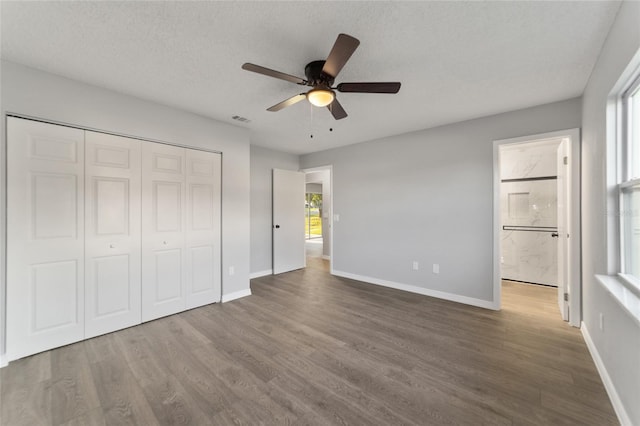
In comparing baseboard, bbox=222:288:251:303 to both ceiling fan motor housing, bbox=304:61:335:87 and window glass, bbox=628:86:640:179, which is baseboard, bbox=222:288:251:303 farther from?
window glass, bbox=628:86:640:179

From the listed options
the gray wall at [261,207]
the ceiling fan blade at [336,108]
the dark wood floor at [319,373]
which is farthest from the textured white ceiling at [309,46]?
the dark wood floor at [319,373]

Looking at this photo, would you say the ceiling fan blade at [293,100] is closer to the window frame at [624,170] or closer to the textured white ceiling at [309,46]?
the textured white ceiling at [309,46]

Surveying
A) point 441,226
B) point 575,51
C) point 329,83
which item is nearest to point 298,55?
point 329,83

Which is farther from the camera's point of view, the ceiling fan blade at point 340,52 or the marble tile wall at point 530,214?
the marble tile wall at point 530,214

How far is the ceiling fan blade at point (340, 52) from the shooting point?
146 cm

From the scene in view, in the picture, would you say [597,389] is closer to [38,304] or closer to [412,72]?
[412,72]

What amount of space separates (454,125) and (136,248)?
14.6 feet

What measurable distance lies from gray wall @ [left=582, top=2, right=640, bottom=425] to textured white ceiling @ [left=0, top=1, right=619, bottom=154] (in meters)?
0.20

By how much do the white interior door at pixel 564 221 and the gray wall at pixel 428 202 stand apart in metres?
0.40

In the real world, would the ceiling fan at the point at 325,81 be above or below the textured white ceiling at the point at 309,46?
below

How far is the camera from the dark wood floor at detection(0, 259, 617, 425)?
1612 mm

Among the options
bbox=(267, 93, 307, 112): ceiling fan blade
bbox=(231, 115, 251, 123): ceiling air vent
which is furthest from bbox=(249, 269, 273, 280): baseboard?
bbox=(267, 93, 307, 112): ceiling fan blade

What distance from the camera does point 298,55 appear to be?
2021mm

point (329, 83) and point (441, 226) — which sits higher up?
point (329, 83)
